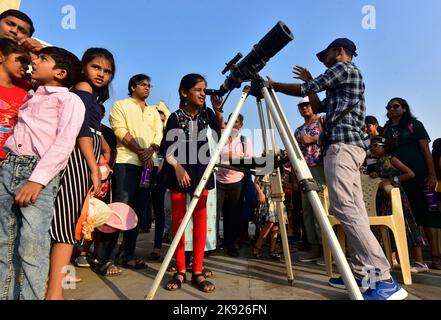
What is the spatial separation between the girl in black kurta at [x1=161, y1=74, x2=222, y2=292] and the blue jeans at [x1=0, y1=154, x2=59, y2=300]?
0.92 meters

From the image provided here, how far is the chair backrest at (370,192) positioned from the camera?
2.77 m

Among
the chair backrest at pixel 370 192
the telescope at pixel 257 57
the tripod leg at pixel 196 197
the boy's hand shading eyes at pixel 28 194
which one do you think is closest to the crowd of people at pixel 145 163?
the boy's hand shading eyes at pixel 28 194

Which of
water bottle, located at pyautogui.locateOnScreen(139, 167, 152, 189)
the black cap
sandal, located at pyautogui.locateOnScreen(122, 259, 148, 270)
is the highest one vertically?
the black cap

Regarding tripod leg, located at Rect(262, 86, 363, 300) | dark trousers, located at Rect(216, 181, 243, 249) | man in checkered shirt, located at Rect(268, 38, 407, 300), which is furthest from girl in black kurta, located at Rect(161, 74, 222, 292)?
dark trousers, located at Rect(216, 181, 243, 249)

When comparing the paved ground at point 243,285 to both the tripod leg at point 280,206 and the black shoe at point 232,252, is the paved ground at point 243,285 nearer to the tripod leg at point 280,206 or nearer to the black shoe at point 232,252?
the tripod leg at point 280,206

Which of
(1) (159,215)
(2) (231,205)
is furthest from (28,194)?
(2) (231,205)

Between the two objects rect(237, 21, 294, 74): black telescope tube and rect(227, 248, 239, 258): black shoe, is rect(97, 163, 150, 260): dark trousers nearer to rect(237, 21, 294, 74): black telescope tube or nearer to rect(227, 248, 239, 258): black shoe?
rect(227, 248, 239, 258): black shoe

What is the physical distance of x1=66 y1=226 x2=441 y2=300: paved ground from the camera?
1982 mm

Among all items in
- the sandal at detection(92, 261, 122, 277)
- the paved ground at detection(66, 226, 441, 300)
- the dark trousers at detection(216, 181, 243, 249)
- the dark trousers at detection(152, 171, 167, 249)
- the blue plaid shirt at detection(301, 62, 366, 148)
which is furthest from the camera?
the dark trousers at detection(216, 181, 243, 249)

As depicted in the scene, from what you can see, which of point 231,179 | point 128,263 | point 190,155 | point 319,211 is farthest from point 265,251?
point 319,211

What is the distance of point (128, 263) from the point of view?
9.05 ft
